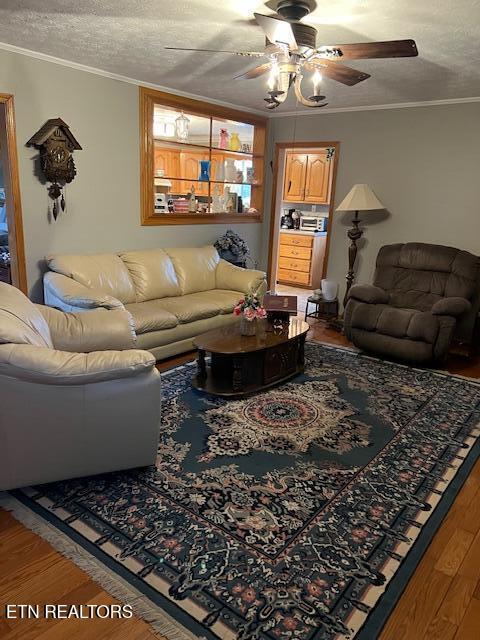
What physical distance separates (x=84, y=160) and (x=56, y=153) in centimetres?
40

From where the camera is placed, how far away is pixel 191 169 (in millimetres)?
6059

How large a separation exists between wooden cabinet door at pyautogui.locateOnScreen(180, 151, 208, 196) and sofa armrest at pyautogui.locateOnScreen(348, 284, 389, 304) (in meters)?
2.29

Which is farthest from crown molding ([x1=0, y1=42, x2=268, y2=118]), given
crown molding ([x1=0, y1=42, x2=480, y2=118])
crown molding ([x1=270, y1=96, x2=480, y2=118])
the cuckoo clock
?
crown molding ([x1=270, y1=96, x2=480, y2=118])

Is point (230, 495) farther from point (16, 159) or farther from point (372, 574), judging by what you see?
point (16, 159)

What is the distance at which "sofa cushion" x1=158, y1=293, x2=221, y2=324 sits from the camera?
4117 mm

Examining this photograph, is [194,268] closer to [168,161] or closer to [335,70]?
[168,161]

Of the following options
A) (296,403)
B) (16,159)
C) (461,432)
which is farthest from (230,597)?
(16,159)

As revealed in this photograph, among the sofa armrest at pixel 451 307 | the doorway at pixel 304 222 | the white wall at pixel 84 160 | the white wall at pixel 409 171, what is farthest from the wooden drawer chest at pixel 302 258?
the sofa armrest at pixel 451 307

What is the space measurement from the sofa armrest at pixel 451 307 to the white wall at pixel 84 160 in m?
2.91

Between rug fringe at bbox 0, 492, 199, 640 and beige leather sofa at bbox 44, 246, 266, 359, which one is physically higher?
beige leather sofa at bbox 44, 246, 266, 359

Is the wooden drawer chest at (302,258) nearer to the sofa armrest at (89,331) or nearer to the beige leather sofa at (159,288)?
the beige leather sofa at (159,288)

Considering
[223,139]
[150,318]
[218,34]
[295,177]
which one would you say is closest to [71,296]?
[150,318]

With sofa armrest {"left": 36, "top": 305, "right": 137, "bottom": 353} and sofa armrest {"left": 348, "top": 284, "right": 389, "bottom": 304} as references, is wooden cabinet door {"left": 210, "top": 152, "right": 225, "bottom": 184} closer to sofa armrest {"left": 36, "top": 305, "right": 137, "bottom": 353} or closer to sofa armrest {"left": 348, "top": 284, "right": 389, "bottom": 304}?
sofa armrest {"left": 348, "top": 284, "right": 389, "bottom": 304}

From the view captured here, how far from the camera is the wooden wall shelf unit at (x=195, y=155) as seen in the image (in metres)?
4.73
